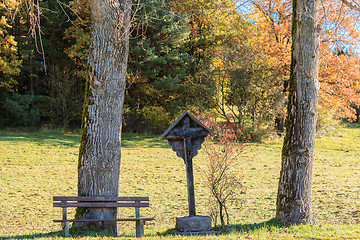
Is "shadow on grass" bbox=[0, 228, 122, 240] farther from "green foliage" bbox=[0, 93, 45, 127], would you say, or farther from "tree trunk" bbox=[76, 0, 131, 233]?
"green foliage" bbox=[0, 93, 45, 127]

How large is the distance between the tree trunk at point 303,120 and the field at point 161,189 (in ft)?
1.28

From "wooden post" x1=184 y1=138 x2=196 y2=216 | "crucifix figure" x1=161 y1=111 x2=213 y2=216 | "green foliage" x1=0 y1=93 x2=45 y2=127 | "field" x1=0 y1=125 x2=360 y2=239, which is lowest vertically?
"field" x1=0 y1=125 x2=360 y2=239

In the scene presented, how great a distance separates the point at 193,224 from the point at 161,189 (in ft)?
15.9

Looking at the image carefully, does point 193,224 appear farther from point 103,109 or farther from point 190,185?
point 103,109

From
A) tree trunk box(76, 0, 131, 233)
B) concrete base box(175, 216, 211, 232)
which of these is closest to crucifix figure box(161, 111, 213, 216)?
concrete base box(175, 216, 211, 232)

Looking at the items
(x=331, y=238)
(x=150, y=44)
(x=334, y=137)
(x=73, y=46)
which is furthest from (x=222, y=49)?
(x=331, y=238)

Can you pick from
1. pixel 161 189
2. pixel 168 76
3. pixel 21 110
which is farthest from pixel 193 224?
pixel 21 110

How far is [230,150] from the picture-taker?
7523mm

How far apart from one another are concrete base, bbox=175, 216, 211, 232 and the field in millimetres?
257

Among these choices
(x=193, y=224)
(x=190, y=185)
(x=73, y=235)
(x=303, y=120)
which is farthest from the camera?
(x=303, y=120)

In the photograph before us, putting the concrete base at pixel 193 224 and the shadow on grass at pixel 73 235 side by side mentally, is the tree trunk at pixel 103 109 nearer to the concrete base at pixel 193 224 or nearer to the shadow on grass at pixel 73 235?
the shadow on grass at pixel 73 235

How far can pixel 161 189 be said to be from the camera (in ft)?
35.8

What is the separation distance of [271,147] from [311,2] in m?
15.0

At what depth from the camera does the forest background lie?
22.4 meters
